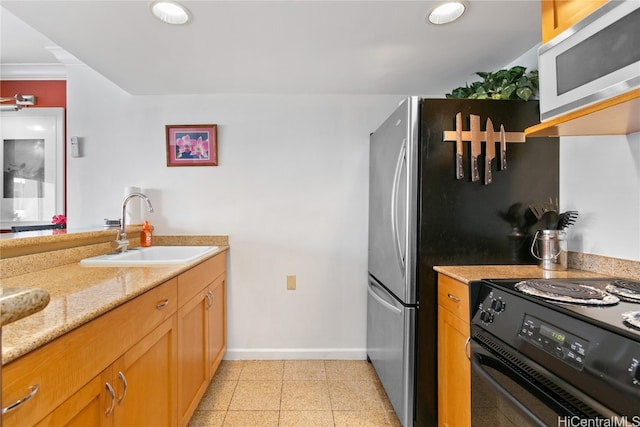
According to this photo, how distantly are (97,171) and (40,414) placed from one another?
2231mm

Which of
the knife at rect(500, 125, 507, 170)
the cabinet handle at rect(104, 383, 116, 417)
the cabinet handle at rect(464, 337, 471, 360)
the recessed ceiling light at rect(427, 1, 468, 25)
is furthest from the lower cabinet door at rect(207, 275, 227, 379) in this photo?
the recessed ceiling light at rect(427, 1, 468, 25)

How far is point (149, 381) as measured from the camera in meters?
1.19

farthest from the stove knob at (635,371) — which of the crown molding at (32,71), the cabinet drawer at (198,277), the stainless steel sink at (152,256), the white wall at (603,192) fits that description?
the crown molding at (32,71)

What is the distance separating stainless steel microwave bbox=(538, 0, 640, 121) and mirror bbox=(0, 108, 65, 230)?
3.50 metres

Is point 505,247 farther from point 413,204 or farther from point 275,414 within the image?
point 275,414

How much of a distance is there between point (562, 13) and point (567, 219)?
916 millimetres

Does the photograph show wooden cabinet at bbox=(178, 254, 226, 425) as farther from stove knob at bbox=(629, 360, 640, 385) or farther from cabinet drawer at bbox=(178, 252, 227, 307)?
stove knob at bbox=(629, 360, 640, 385)

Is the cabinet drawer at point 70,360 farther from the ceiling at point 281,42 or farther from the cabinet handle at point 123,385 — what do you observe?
the ceiling at point 281,42

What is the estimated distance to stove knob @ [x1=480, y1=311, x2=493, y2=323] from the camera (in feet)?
3.80

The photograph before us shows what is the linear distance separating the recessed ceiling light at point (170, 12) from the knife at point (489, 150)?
5.24 feet

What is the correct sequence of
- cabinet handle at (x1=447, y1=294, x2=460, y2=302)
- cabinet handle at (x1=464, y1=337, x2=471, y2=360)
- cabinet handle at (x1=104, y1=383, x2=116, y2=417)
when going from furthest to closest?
cabinet handle at (x1=447, y1=294, x2=460, y2=302) → cabinet handle at (x1=464, y1=337, x2=471, y2=360) → cabinet handle at (x1=104, y1=383, x2=116, y2=417)

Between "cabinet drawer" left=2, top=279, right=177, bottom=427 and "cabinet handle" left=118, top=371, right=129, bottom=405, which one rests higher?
"cabinet drawer" left=2, top=279, right=177, bottom=427

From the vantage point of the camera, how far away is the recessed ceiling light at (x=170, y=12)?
1410 mm

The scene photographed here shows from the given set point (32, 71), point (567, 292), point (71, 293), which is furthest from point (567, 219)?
point (32, 71)
